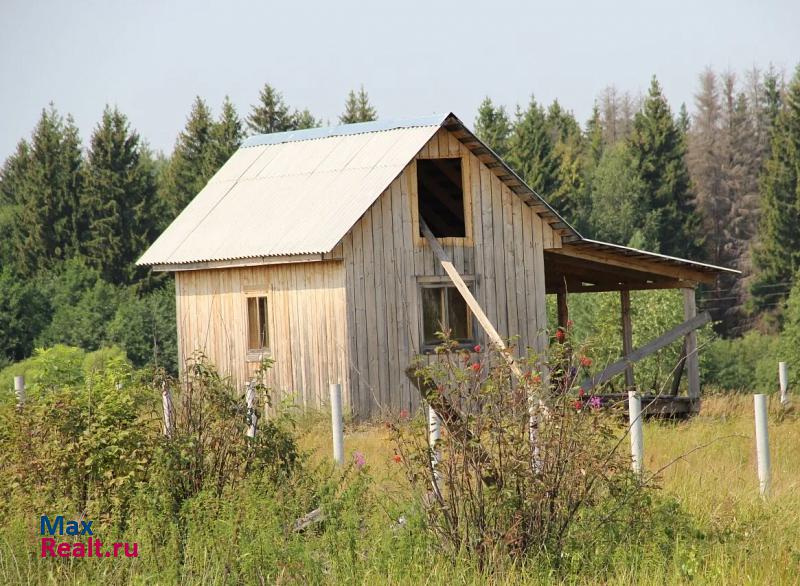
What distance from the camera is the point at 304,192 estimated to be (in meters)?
21.9

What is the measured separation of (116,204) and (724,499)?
1725 inches

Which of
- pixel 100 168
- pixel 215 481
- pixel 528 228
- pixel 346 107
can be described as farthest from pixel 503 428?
pixel 346 107

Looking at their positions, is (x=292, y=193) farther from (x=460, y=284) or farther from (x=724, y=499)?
(x=724, y=499)

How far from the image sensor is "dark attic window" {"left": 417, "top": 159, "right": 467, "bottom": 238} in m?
22.5

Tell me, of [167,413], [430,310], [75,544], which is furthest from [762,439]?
[430,310]

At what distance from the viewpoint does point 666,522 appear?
898 centimetres

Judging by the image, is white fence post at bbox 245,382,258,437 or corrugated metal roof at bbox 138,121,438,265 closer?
white fence post at bbox 245,382,258,437

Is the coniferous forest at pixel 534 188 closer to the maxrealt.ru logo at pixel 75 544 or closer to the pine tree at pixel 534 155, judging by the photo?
the pine tree at pixel 534 155

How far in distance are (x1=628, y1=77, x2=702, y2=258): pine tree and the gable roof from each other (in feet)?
138

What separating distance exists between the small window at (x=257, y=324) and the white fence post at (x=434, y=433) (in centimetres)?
1250

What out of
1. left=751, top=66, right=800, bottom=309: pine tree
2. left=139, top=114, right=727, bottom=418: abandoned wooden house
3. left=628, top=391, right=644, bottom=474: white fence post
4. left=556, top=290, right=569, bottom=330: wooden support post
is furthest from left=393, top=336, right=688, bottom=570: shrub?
left=751, top=66, right=800, bottom=309: pine tree

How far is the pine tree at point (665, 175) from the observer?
64.1 meters

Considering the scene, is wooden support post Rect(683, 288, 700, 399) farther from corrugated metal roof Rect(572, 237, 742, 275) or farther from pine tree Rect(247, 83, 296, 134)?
pine tree Rect(247, 83, 296, 134)

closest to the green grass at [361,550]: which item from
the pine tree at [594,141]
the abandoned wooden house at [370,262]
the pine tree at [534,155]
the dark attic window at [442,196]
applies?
the abandoned wooden house at [370,262]
